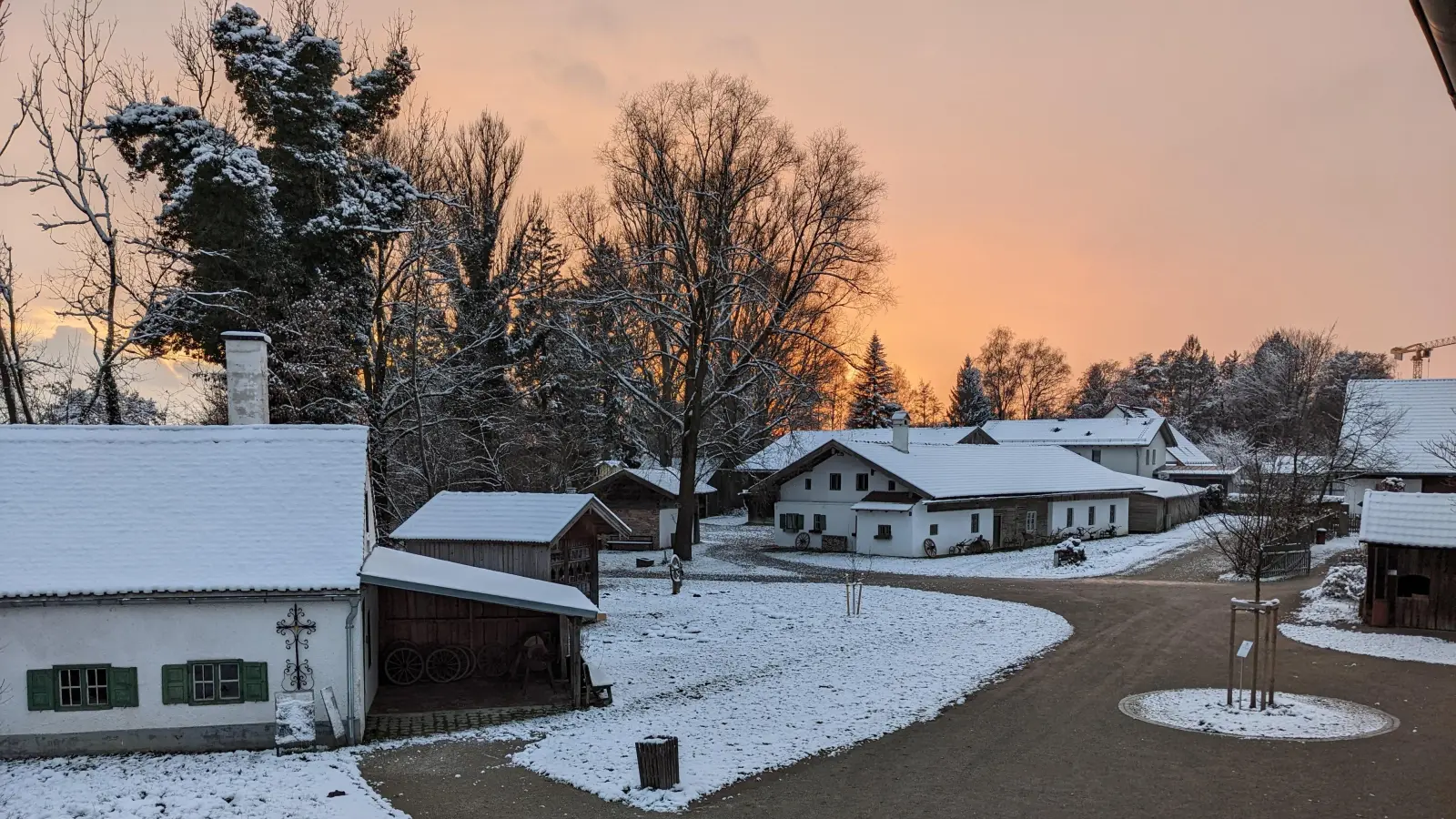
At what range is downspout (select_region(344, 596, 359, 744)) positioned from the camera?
46.7ft

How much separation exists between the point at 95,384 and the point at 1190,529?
5029 cm

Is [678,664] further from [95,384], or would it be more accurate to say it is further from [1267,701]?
[95,384]

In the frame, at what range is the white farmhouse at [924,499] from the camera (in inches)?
1607

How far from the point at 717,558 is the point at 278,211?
22557 millimetres

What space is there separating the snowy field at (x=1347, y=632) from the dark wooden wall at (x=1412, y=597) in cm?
99

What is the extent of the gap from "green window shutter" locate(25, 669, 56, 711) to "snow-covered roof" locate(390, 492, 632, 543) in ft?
27.1

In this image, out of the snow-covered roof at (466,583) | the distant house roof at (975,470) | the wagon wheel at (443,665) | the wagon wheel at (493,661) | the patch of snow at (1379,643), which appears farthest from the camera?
the distant house roof at (975,470)

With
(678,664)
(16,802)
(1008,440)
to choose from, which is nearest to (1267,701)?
(678,664)

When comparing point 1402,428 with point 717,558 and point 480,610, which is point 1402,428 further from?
point 480,610

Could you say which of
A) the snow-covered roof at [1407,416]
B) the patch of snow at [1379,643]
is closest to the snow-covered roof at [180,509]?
the patch of snow at [1379,643]

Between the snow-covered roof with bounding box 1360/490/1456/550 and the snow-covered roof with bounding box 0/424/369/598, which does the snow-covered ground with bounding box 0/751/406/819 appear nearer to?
the snow-covered roof with bounding box 0/424/369/598

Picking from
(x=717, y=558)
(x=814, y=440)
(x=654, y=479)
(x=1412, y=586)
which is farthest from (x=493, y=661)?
(x=814, y=440)

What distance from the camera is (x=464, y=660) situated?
59.5ft

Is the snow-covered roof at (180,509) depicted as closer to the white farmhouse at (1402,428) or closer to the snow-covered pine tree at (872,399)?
the white farmhouse at (1402,428)
